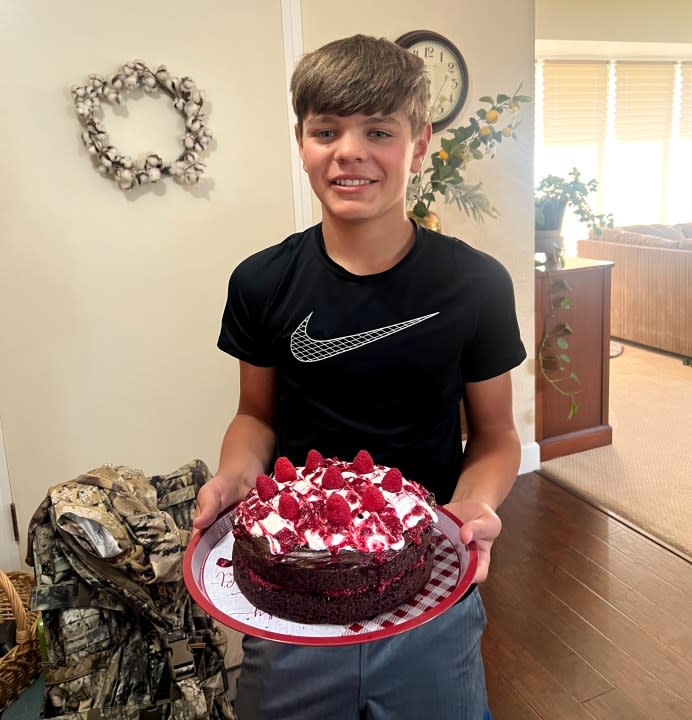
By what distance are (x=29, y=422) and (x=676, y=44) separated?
7.06 meters

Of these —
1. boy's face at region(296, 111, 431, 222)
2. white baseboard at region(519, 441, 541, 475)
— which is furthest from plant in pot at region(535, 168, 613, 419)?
boy's face at region(296, 111, 431, 222)

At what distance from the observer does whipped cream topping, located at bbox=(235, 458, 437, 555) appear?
1.03 metres

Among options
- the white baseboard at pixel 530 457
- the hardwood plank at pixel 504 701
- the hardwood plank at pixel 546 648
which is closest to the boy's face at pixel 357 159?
the hardwood plank at pixel 504 701

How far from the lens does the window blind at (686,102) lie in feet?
25.7

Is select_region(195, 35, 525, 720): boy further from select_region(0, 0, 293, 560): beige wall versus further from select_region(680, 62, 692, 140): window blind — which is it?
select_region(680, 62, 692, 140): window blind

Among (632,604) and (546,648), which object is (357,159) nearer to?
(546,648)

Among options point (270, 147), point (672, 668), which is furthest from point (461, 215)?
point (672, 668)

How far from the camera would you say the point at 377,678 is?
115 centimetres

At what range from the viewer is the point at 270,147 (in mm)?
2594

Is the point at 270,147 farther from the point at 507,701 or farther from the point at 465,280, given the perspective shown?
the point at 507,701

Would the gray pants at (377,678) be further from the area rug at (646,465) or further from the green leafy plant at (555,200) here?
the green leafy plant at (555,200)

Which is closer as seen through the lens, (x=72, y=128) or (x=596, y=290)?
(x=72, y=128)

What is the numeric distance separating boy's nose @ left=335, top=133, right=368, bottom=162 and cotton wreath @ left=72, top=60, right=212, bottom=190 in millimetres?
1422

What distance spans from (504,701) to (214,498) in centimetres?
137
